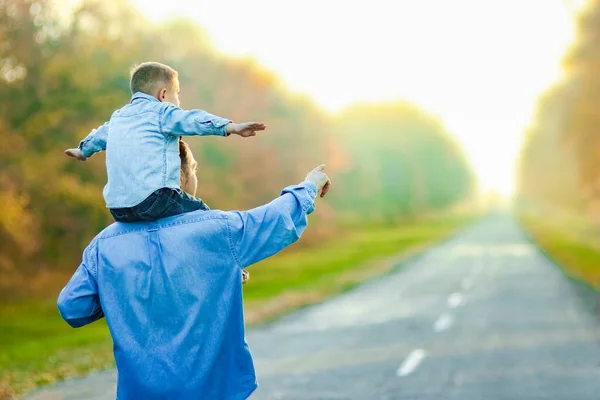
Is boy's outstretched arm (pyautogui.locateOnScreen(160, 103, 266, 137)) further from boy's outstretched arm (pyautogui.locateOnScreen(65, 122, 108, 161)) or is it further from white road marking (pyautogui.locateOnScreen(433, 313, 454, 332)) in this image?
white road marking (pyautogui.locateOnScreen(433, 313, 454, 332))

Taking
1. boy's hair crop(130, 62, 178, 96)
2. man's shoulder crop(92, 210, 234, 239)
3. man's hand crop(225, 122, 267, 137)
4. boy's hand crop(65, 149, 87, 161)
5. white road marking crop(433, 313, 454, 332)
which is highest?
boy's hair crop(130, 62, 178, 96)

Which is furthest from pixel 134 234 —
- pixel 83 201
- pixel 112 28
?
pixel 112 28

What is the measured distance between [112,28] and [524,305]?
13.4 metres

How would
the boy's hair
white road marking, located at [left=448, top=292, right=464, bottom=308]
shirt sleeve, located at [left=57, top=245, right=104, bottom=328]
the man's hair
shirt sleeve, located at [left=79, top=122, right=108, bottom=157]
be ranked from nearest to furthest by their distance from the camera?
shirt sleeve, located at [left=57, top=245, right=104, bottom=328] < the boy's hair < the man's hair < shirt sleeve, located at [left=79, top=122, right=108, bottom=157] < white road marking, located at [left=448, top=292, right=464, bottom=308]

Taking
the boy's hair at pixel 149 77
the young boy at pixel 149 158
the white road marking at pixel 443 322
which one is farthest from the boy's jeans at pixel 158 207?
the white road marking at pixel 443 322

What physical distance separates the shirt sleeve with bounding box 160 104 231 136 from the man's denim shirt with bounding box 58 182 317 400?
360mm

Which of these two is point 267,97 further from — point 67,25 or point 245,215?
point 245,215

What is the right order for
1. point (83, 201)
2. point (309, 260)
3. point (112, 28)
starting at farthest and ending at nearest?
point (309, 260) → point (112, 28) → point (83, 201)

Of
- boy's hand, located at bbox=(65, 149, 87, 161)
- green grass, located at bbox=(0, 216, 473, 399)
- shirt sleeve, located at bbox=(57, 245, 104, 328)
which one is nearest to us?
shirt sleeve, located at bbox=(57, 245, 104, 328)

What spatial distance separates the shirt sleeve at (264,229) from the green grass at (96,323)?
5477mm

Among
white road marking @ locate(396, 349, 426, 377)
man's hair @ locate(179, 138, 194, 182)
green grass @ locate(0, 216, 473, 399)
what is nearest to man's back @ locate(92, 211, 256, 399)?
man's hair @ locate(179, 138, 194, 182)

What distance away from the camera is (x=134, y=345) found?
3.41 metres

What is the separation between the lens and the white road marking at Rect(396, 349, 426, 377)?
885 centimetres

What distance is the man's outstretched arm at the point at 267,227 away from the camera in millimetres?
3492
